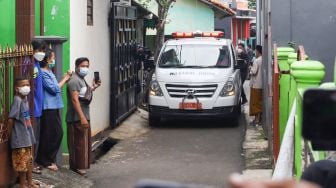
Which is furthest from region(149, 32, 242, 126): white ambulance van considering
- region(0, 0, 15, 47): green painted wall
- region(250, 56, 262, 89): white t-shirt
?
region(0, 0, 15, 47): green painted wall

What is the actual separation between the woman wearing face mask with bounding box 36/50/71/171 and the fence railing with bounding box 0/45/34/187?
0.59 meters

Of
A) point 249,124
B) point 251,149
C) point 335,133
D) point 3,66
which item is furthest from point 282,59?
point 335,133

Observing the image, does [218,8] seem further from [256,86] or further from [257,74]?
[257,74]

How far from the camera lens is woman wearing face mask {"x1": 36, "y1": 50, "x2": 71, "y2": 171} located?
27.1 ft

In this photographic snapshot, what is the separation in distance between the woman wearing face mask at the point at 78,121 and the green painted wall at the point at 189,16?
64.8ft

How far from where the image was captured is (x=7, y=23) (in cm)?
866

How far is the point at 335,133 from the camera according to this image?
1.42m

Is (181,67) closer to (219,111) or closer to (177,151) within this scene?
(219,111)

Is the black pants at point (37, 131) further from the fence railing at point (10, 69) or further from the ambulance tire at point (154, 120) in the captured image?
the ambulance tire at point (154, 120)

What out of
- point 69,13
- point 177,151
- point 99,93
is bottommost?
point 177,151

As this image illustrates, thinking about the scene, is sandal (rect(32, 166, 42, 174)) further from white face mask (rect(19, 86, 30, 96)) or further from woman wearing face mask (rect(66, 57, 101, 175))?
white face mask (rect(19, 86, 30, 96))

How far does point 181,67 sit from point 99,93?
273 cm

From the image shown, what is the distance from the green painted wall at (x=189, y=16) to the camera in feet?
95.4

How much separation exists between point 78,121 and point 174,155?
264 centimetres
